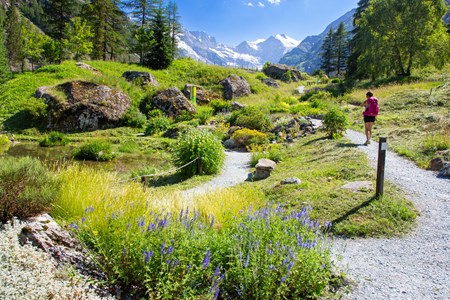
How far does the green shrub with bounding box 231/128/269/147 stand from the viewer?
13.2 meters

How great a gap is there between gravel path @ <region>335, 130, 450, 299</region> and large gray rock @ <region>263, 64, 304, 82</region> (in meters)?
38.7

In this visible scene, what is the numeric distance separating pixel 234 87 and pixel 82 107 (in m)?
13.6

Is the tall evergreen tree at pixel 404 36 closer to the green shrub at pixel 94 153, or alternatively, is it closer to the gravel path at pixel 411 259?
the gravel path at pixel 411 259

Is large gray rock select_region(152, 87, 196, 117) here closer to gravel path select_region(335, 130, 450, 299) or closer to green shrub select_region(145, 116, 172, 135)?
green shrub select_region(145, 116, 172, 135)

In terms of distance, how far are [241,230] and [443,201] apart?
15.1 feet

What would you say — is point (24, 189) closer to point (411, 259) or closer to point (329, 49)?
point (411, 259)

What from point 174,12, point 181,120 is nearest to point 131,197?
point 181,120

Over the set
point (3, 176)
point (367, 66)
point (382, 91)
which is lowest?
point (3, 176)

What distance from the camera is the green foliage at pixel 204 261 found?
246 cm

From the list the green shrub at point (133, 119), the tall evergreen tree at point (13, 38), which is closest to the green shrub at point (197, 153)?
the green shrub at point (133, 119)

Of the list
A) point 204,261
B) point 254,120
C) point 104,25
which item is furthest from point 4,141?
point 104,25

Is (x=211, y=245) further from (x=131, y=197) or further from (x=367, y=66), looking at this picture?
(x=367, y=66)

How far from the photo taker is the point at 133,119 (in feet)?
61.9

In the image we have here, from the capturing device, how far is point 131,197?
13.8 ft
